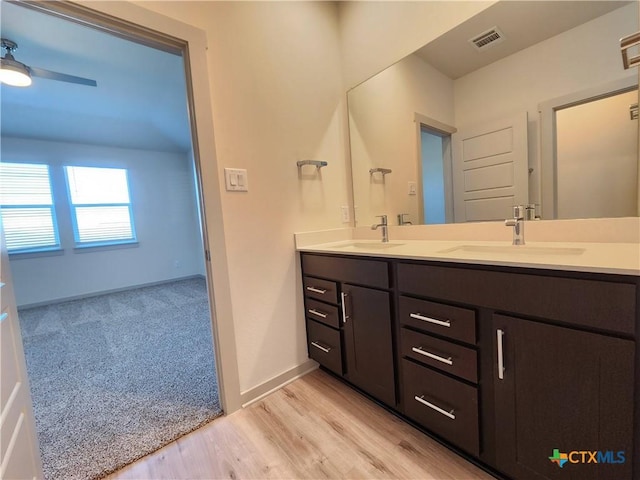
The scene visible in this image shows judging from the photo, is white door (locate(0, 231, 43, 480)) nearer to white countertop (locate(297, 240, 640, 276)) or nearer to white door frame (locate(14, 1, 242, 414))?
white door frame (locate(14, 1, 242, 414))

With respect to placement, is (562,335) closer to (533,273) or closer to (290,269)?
(533,273)

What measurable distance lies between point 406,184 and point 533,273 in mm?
1090

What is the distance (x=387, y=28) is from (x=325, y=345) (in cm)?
204

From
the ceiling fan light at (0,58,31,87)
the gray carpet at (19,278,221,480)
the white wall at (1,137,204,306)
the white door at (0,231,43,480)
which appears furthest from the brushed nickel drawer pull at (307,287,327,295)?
the white wall at (1,137,204,306)

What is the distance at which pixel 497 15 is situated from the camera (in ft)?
4.17

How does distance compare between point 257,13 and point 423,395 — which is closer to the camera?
point 423,395

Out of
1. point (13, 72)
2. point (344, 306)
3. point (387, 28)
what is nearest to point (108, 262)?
point (13, 72)

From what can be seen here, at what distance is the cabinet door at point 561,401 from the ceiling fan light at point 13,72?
3.24 metres

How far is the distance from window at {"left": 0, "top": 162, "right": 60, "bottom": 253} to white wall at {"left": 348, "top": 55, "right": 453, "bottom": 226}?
15.2 feet

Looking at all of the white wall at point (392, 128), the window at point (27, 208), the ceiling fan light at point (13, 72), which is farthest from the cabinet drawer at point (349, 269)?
the window at point (27, 208)

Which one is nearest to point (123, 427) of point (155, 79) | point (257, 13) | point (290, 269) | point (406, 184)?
point (290, 269)

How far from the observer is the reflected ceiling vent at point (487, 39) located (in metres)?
1.29

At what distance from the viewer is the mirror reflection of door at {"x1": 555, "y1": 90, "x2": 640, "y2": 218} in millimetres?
1041

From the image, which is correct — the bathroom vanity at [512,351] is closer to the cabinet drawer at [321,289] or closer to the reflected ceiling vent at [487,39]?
the cabinet drawer at [321,289]
